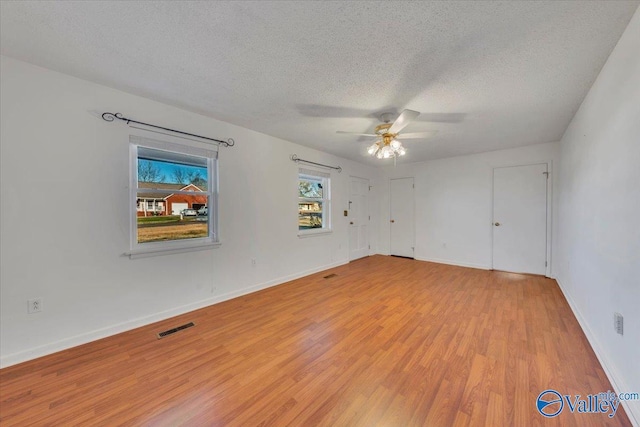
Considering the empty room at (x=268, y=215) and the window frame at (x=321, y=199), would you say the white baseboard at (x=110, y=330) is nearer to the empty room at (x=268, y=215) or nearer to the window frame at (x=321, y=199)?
the empty room at (x=268, y=215)

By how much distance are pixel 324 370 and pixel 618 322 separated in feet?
6.78

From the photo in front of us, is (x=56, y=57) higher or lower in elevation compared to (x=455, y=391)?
higher

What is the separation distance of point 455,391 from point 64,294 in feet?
10.6

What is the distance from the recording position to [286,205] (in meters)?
4.01

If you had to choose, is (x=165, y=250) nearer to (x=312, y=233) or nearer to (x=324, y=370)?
(x=324, y=370)

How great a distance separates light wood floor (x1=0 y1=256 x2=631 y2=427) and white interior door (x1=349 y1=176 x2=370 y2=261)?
268 centimetres

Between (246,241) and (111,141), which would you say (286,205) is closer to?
(246,241)

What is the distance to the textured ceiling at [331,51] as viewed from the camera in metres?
1.39

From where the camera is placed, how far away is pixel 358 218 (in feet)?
18.8

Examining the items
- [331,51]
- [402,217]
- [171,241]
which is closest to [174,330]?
[171,241]

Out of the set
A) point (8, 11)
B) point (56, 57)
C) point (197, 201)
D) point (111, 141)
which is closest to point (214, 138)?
point (197, 201)

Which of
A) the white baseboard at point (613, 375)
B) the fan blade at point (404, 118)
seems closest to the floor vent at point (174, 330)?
the fan blade at point (404, 118)

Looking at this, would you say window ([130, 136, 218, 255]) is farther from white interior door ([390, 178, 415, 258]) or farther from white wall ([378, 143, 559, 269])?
white wall ([378, 143, 559, 269])

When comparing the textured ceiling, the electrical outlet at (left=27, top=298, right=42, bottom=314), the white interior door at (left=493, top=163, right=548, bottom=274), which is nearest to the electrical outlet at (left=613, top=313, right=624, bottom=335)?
the textured ceiling
